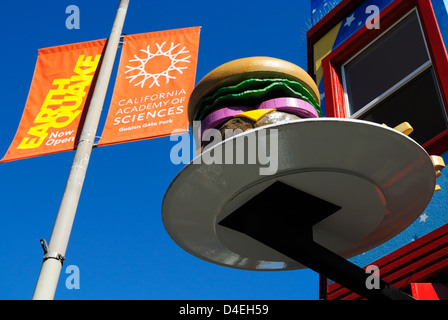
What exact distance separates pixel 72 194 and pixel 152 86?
5.56ft

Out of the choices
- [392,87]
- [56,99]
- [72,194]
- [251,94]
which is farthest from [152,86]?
[251,94]

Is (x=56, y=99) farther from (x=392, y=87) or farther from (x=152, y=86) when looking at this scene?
(x=392, y=87)

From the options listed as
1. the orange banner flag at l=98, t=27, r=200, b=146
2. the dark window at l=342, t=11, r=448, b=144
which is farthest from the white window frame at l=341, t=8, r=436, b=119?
the orange banner flag at l=98, t=27, r=200, b=146

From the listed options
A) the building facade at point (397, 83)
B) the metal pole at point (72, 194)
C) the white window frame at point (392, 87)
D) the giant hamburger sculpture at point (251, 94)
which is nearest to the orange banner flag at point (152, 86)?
the metal pole at point (72, 194)

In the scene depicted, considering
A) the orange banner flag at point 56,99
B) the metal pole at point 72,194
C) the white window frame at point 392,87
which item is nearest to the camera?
the metal pole at point 72,194

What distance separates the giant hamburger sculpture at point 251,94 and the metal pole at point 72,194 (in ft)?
5.17

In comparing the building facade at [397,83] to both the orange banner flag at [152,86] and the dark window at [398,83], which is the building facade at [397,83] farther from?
the orange banner flag at [152,86]

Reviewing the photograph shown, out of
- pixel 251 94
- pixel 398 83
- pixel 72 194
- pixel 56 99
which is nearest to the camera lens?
pixel 251 94

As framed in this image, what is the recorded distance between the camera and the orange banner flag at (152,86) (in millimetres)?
4418

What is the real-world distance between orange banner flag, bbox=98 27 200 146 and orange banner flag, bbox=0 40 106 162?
0.93 feet

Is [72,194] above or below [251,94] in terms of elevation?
above

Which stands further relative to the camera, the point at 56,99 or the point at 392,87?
the point at 56,99

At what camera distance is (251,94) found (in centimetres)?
190

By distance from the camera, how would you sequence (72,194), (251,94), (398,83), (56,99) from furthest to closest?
(56,99)
(398,83)
(72,194)
(251,94)
